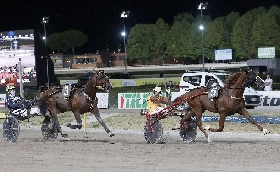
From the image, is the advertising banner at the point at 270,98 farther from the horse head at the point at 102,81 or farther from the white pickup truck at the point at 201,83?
the horse head at the point at 102,81

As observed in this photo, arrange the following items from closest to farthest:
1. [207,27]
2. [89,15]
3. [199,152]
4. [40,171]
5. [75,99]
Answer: [40,171], [199,152], [75,99], [207,27], [89,15]

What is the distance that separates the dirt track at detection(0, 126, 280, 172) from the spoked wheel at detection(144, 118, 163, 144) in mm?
251

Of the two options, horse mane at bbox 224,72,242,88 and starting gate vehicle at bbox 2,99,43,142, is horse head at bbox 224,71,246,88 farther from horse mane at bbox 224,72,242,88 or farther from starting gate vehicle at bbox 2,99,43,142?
starting gate vehicle at bbox 2,99,43,142

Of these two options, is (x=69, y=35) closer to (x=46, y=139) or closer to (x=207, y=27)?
(x=207, y=27)

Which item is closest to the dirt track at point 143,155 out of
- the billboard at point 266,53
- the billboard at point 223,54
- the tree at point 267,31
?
the billboard at point 266,53

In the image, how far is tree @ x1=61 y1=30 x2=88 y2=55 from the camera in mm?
141250

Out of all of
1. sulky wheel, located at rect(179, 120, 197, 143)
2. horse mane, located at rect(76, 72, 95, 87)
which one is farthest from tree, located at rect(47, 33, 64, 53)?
sulky wheel, located at rect(179, 120, 197, 143)

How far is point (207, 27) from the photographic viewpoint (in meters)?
90.2

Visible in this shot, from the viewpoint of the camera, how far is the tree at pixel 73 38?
141 meters

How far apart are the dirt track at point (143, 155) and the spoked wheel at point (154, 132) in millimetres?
251

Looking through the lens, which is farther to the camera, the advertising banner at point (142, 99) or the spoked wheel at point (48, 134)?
the advertising banner at point (142, 99)

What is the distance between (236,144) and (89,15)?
408ft

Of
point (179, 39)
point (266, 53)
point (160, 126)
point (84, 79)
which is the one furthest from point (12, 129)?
point (179, 39)

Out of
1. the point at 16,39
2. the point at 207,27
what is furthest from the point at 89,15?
the point at 16,39
